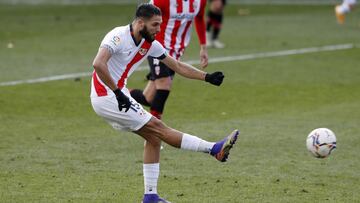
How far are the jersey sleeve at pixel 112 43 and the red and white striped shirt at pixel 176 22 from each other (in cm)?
342

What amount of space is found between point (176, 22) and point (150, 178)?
Result: 3782 millimetres

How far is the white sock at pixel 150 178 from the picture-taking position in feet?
30.1

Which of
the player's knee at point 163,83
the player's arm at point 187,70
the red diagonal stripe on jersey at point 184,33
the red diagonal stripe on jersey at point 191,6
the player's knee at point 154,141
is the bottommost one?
the player's knee at point 163,83

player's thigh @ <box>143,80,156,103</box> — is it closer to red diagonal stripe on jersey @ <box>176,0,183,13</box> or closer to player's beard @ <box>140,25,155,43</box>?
red diagonal stripe on jersey @ <box>176,0,183,13</box>

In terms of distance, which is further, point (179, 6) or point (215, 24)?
point (215, 24)

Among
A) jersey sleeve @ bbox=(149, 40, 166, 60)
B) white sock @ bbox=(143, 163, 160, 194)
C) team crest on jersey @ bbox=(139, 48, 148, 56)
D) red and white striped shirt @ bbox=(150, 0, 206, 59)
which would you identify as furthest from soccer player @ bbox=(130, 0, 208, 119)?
white sock @ bbox=(143, 163, 160, 194)

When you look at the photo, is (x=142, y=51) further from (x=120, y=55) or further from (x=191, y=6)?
(x=191, y=6)

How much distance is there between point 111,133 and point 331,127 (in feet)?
10.7

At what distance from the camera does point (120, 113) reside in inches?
351

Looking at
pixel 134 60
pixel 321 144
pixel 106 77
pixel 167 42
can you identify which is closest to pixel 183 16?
pixel 167 42

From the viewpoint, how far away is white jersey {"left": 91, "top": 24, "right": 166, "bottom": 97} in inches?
349

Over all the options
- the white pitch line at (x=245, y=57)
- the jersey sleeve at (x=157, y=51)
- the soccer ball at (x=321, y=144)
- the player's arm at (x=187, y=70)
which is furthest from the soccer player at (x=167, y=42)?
the white pitch line at (x=245, y=57)

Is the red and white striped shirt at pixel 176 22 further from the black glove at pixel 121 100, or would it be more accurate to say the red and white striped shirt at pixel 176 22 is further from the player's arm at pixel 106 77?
the black glove at pixel 121 100

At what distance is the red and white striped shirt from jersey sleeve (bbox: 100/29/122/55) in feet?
11.2
